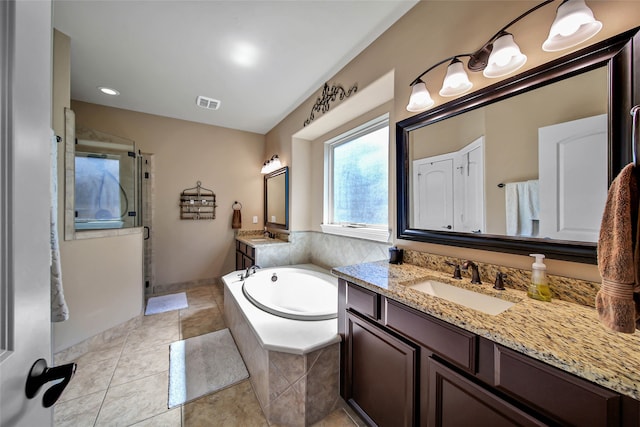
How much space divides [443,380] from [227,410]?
1.35 meters

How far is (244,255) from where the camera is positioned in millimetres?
3576

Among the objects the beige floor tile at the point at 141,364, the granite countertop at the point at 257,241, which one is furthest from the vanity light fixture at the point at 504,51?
the beige floor tile at the point at 141,364

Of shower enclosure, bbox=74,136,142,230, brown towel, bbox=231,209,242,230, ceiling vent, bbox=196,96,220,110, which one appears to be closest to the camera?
shower enclosure, bbox=74,136,142,230

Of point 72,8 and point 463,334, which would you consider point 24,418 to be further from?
point 72,8

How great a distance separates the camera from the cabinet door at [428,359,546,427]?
2.52 ft

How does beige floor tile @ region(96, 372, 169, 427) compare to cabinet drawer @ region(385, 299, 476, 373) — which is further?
beige floor tile @ region(96, 372, 169, 427)

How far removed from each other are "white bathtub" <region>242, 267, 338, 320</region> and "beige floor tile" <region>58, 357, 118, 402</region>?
3.86 ft

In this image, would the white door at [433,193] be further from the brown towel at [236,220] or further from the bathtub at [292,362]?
the brown towel at [236,220]

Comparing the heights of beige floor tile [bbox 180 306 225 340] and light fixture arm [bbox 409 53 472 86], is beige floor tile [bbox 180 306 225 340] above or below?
below

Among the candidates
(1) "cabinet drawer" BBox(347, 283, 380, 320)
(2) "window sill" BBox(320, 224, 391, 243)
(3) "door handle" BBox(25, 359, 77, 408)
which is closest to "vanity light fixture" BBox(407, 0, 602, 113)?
(2) "window sill" BBox(320, 224, 391, 243)

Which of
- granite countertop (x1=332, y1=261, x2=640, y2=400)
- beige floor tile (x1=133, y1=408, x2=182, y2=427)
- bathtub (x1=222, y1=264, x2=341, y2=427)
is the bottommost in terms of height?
beige floor tile (x1=133, y1=408, x2=182, y2=427)

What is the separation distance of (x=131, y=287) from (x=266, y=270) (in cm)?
142

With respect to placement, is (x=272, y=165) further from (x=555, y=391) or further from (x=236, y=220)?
(x=555, y=391)

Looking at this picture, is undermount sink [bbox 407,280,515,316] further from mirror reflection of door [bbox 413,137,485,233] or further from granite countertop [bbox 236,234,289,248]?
granite countertop [bbox 236,234,289,248]
